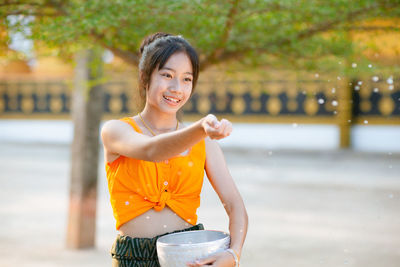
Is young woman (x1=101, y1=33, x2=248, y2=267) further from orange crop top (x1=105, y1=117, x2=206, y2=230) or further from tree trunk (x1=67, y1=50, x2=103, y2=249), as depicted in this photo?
A: tree trunk (x1=67, y1=50, x2=103, y2=249)

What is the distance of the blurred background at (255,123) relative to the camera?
260cm

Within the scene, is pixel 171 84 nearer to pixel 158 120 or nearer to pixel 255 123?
pixel 158 120

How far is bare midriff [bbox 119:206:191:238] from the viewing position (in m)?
1.51

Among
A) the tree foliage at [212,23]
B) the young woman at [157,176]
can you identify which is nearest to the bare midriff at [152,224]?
the young woman at [157,176]

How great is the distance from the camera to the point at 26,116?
13.2m

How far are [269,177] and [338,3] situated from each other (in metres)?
5.88

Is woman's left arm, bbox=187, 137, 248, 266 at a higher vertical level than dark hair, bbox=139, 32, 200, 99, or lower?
lower

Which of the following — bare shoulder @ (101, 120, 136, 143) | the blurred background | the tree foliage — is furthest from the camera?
the blurred background

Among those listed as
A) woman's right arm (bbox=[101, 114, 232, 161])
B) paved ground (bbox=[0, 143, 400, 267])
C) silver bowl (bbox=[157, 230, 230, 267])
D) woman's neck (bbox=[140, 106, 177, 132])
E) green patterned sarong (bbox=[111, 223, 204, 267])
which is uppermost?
woman's neck (bbox=[140, 106, 177, 132])

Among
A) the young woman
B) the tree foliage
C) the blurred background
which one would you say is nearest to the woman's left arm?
the young woman

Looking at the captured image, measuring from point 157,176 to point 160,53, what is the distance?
0.35 m

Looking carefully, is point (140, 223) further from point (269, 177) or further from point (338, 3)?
point (269, 177)

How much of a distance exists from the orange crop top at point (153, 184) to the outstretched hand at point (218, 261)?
19 centimetres

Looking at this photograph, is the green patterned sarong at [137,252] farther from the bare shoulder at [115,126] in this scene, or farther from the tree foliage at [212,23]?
the tree foliage at [212,23]
